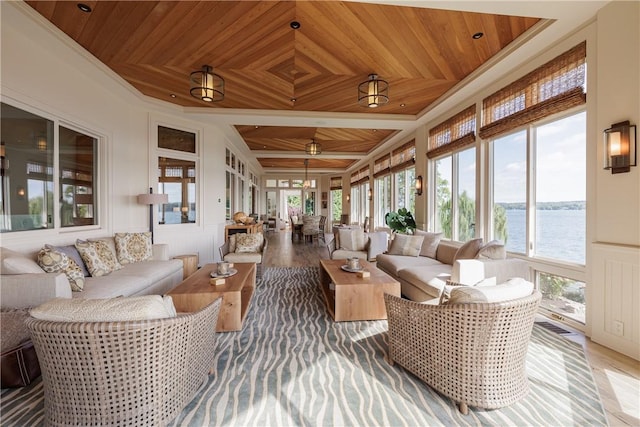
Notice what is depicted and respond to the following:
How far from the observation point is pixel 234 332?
111 inches

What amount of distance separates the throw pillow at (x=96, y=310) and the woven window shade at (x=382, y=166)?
296 inches

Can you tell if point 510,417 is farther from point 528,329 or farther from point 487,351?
point 528,329

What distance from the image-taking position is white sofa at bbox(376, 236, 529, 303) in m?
3.05

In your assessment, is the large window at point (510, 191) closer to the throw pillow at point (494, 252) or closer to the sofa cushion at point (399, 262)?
the throw pillow at point (494, 252)

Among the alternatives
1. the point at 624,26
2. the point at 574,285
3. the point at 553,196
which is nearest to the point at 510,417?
the point at 574,285

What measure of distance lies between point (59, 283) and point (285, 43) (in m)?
3.34

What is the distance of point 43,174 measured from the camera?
11.2 feet

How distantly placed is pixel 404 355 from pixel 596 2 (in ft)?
11.9

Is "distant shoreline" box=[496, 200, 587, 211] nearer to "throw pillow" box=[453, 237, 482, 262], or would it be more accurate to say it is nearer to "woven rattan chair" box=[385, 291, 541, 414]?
"throw pillow" box=[453, 237, 482, 262]

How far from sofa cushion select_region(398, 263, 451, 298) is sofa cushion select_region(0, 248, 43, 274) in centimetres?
399

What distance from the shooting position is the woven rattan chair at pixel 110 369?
136cm

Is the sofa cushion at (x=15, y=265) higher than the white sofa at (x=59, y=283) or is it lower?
higher

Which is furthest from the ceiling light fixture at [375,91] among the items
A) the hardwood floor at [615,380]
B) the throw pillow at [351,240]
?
the hardwood floor at [615,380]

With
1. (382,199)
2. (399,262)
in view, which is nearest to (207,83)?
(399,262)
